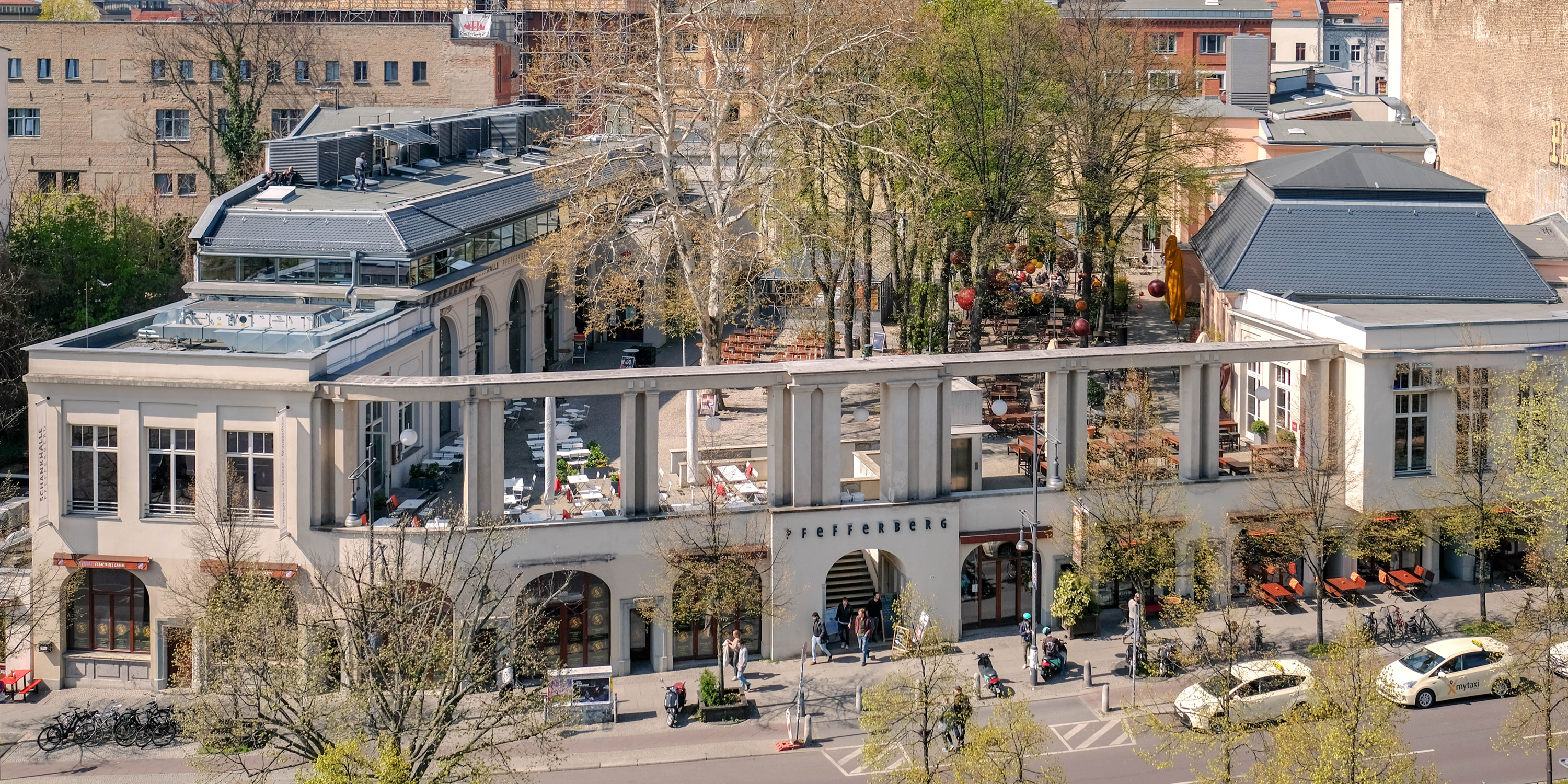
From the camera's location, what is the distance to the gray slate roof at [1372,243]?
59.0m

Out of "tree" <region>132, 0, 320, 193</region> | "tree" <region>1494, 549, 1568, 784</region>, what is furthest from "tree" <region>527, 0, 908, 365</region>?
"tree" <region>132, 0, 320, 193</region>

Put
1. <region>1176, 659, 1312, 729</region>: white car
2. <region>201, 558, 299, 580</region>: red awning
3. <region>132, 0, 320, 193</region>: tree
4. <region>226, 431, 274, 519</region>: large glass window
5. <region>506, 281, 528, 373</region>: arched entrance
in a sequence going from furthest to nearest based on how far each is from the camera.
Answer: <region>132, 0, 320, 193</region>: tree < <region>506, 281, 528, 373</region>: arched entrance < <region>226, 431, 274, 519</region>: large glass window < <region>201, 558, 299, 580</region>: red awning < <region>1176, 659, 1312, 729</region>: white car

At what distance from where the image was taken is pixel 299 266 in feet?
203

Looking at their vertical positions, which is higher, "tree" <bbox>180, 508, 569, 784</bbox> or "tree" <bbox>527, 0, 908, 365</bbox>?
"tree" <bbox>527, 0, 908, 365</bbox>

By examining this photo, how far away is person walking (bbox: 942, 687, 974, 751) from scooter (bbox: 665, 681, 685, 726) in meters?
7.26

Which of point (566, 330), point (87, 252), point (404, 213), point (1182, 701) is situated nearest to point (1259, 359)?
point (1182, 701)

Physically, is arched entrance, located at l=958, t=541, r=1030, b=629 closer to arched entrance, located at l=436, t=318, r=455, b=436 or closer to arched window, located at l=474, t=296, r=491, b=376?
arched entrance, located at l=436, t=318, r=455, b=436

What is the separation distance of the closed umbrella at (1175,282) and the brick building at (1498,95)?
1717 cm

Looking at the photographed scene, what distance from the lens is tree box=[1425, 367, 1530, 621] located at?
171ft

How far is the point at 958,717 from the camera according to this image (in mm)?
40750

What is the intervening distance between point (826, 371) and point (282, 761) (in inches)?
696

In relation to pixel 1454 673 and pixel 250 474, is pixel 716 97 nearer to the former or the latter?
pixel 250 474

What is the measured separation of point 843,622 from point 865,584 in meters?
2.50

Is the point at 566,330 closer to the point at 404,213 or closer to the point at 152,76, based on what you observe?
the point at 404,213
